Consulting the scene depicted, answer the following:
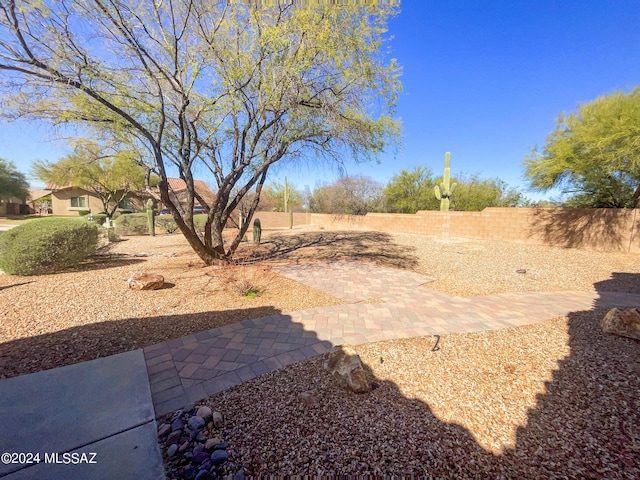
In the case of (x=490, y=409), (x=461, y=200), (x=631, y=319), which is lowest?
(x=490, y=409)

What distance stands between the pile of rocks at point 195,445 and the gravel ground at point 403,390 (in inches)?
3.0

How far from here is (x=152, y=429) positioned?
71.2 inches

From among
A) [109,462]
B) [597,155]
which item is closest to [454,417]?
[109,462]

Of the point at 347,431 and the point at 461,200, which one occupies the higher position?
the point at 461,200

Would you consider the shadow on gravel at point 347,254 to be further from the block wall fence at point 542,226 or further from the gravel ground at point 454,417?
the gravel ground at point 454,417

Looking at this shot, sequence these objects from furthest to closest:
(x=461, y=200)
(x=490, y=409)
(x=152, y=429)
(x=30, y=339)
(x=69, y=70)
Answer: (x=461, y=200), (x=69, y=70), (x=30, y=339), (x=490, y=409), (x=152, y=429)

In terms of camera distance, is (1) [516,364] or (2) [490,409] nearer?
(2) [490,409]

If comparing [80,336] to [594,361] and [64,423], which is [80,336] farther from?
[594,361]

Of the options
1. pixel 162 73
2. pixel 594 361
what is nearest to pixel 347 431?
pixel 594 361

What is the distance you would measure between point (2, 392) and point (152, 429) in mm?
1430

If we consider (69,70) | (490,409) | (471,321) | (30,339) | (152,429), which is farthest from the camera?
(69,70)

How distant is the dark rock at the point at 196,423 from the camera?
1825mm

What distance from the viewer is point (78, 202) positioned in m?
28.2

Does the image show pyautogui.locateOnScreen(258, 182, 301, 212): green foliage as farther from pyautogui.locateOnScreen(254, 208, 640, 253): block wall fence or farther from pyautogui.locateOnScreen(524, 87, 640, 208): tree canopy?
pyautogui.locateOnScreen(524, 87, 640, 208): tree canopy
